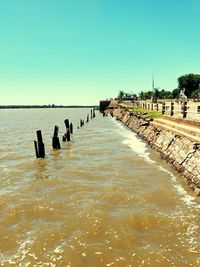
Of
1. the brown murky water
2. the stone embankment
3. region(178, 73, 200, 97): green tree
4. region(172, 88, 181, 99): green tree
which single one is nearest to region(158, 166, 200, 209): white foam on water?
the brown murky water

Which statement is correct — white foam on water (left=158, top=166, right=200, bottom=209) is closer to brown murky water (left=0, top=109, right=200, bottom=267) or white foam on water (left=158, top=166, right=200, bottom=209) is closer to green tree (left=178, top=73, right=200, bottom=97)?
brown murky water (left=0, top=109, right=200, bottom=267)

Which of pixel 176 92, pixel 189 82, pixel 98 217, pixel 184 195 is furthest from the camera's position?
pixel 176 92

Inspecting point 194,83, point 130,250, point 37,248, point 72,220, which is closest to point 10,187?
point 72,220

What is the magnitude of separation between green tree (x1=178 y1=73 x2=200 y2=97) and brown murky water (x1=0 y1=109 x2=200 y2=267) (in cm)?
11583

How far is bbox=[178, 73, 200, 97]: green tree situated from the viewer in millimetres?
122500

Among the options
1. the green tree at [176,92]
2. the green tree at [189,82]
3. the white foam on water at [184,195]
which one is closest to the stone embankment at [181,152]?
the white foam on water at [184,195]

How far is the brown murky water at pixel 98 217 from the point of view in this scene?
6328 mm

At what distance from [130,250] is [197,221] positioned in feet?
8.16

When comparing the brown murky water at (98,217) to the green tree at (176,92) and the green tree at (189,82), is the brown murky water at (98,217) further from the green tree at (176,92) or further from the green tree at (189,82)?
the green tree at (176,92)

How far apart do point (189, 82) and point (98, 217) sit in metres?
124

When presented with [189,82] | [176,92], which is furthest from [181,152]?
[176,92]

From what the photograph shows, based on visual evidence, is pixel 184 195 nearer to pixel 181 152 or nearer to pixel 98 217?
pixel 98 217

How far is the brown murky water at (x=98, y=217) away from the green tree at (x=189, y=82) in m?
116

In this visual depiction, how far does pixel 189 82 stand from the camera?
408 feet
